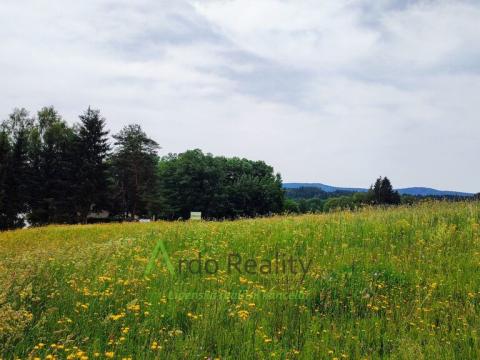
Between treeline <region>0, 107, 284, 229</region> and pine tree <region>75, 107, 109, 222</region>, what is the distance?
0.10 metres

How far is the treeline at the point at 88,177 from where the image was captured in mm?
39344

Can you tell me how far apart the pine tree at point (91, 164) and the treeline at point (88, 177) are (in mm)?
97

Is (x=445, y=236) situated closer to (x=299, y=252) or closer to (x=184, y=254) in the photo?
(x=299, y=252)

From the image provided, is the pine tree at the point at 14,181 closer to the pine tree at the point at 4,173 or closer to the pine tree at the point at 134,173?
the pine tree at the point at 4,173

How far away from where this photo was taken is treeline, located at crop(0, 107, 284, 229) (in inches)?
1549

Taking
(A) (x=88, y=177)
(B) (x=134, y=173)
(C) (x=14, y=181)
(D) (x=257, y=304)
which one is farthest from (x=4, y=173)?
(D) (x=257, y=304)

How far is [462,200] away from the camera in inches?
481

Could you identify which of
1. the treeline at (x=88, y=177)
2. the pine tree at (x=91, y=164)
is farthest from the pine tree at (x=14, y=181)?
the pine tree at (x=91, y=164)

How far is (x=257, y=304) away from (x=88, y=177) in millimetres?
39381

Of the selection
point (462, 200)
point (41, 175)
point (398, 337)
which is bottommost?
point (398, 337)

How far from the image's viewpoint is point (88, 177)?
40.9 m

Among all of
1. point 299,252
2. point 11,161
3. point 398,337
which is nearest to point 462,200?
point 299,252

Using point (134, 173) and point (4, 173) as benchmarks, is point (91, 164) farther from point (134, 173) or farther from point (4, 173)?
point (134, 173)

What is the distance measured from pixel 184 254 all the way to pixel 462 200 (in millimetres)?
9314
